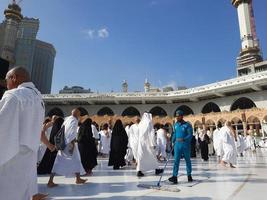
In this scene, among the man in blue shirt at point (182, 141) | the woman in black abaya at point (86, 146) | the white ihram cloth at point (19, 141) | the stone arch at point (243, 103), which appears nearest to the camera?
the white ihram cloth at point (19, 141)

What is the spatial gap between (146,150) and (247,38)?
49.3 m

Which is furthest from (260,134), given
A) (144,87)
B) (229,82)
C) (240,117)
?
(144,87)

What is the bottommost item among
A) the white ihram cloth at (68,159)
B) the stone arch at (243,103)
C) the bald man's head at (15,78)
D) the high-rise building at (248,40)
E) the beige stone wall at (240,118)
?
the white ihram cloth at (68,159)

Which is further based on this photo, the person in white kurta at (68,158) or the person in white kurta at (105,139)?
the person in white kurta at (105,139)

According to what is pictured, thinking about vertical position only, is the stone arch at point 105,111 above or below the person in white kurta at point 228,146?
above

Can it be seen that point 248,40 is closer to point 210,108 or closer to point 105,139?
point 210,108

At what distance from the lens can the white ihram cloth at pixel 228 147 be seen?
724cm

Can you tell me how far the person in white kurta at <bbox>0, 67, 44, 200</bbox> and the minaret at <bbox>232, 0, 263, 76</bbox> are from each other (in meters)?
50.8

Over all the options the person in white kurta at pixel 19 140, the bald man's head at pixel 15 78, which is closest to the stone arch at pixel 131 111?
the bald man's head at pixel 15 78

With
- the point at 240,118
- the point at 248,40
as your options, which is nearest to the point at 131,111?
the point at 240,118

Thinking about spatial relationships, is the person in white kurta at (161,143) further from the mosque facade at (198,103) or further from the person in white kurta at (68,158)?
the mosque facade at (198,103)

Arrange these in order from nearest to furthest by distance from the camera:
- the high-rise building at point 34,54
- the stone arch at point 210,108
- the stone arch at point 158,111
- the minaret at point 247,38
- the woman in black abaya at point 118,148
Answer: the woman in black abaya at point 118,148 < the stone arch at point 210,108 < the stone arch at point 158,111 < the minaret at point 247,38 < the high-rise building at point 34,54

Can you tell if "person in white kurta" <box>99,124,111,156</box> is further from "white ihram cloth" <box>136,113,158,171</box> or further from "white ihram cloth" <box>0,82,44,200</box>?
"white ihram cloth" <box>0,82,44,200</box>

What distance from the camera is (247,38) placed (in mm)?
47750
